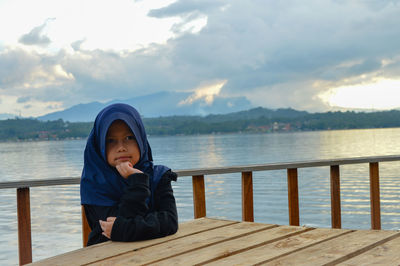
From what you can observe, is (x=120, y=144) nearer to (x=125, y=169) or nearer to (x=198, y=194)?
(x=125, y=169)

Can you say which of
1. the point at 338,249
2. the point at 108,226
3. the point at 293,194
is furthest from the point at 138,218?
the point at 293,194

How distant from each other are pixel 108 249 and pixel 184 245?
0.97 feet

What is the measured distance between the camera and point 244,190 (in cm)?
331

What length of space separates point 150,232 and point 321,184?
81.5 ft

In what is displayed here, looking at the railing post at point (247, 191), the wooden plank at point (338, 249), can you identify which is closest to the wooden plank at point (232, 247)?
the wooden plank at point (338, 249)

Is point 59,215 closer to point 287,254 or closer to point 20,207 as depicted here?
point 20,207

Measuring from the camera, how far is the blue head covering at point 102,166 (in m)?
1.86

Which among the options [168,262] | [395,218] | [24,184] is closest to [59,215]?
[395,218]

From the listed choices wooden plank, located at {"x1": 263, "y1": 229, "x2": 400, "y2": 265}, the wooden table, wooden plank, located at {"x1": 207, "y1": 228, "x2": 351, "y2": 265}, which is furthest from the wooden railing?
wooden plank, located at {"x1": 263, "y1": 229, "x2": 400, "y2": 265}

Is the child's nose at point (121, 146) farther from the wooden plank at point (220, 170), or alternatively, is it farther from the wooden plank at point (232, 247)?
the wooden plank at point (220, 170)

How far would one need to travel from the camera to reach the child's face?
189 cm

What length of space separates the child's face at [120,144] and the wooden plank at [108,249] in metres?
0.35

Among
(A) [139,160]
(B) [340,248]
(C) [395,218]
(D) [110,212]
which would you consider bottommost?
(C) [395,218]

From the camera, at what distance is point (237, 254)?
→ 5.17 feet
